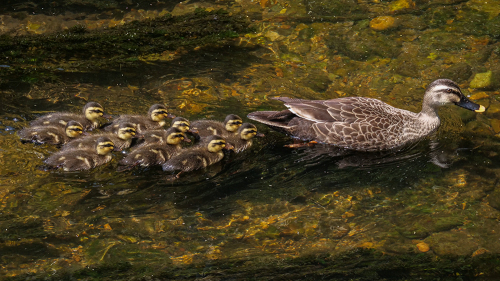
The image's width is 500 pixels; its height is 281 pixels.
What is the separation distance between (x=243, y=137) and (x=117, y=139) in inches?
56.0

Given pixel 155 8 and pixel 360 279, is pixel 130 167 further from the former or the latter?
pixel 155 8

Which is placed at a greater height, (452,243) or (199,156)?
(199,156)

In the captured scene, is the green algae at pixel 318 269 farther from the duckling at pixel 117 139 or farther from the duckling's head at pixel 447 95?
the duckling's head at pixel 447 95

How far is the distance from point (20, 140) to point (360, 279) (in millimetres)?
3898

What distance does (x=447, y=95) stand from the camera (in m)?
5.57

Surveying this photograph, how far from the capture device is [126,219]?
4.49 meters

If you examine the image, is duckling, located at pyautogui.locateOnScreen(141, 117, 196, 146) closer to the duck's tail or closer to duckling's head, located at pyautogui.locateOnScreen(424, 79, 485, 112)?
the duck's tail

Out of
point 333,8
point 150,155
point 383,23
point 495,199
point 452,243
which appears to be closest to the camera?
point 452,243

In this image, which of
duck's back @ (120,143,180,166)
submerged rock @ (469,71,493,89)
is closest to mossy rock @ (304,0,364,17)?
submerged rock @ (469,71,493,89)

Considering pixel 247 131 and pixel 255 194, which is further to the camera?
pixel 247 131

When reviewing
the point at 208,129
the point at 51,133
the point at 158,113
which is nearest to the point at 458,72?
the point at 208,129

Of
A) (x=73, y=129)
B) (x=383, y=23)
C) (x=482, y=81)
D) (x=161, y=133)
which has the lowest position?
(x=161, y=133)

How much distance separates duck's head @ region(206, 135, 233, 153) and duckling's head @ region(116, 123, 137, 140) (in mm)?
850

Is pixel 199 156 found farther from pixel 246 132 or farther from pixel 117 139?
pixel 117 139
